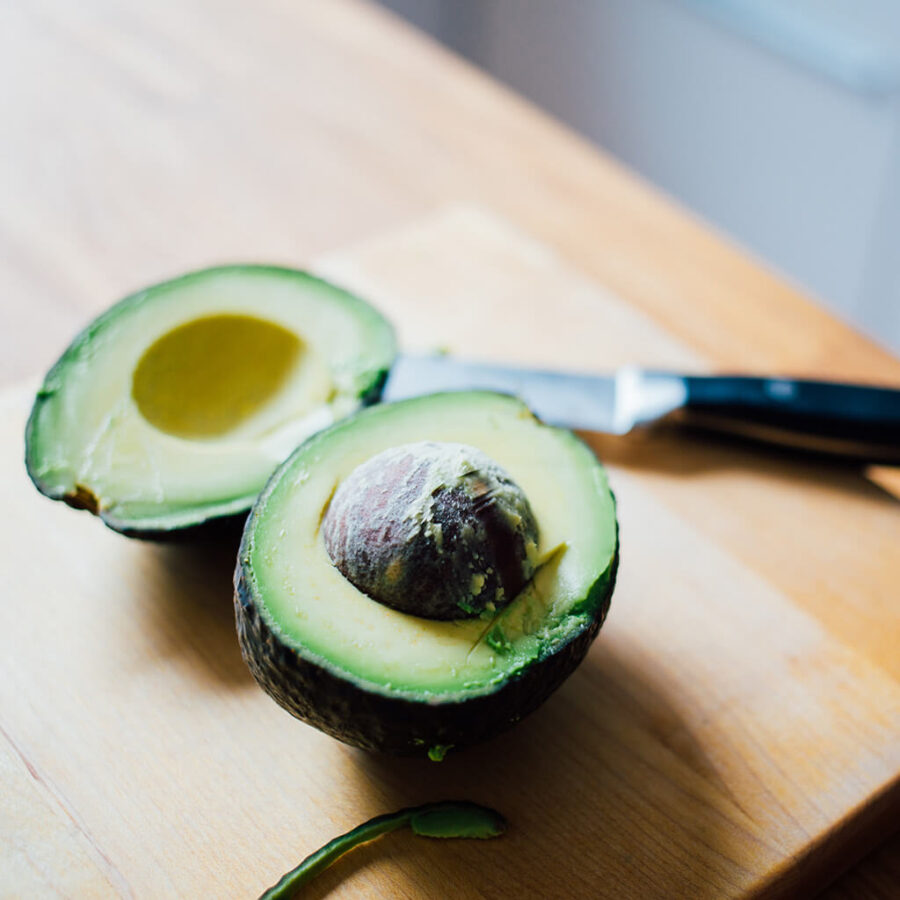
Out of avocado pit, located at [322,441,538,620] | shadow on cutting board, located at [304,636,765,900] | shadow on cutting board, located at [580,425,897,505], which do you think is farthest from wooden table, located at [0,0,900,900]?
avocado pit, located at [322,441,538,620]

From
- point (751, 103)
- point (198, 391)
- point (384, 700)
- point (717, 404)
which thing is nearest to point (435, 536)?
point (384, 700)

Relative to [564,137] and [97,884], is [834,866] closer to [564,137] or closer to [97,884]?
[97,884]

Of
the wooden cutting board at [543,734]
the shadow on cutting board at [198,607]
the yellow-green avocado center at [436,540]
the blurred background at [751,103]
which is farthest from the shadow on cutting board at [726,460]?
the blurred background at [751,103]

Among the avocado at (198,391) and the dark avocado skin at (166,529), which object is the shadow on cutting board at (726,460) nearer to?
the avocado at (198,391)

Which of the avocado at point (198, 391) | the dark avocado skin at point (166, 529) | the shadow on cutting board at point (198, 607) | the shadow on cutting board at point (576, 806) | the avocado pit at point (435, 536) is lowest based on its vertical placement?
the shadow on cutting board at point (198, 607)

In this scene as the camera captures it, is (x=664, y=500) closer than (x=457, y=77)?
Yes

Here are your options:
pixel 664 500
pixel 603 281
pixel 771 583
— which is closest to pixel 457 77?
pixel 603 281
